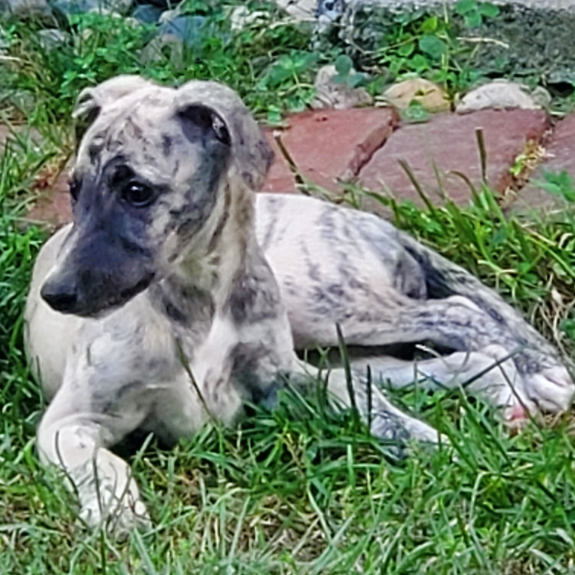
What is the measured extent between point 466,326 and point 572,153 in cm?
99

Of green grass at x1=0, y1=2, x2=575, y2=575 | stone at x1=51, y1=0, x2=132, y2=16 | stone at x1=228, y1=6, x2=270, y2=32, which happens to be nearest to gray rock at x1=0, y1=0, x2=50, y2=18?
stone at x1=51, y1=0, x2=132, y2=16

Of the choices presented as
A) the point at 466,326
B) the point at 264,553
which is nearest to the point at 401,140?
the point at 466,326

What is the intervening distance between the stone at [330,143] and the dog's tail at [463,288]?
557 mm

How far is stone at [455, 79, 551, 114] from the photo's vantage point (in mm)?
5297

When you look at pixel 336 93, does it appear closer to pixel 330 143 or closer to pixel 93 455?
pixel 330 143

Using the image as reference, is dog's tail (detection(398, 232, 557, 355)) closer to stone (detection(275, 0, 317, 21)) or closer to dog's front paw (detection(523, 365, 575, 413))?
dog's front paw (detection(523, 365, 575, 413))

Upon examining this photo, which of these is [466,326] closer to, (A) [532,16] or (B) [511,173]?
(B) [511,173]

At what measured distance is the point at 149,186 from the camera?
342 cm

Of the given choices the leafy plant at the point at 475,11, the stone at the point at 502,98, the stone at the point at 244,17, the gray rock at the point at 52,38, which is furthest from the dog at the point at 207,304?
the stone at the point at 244,17

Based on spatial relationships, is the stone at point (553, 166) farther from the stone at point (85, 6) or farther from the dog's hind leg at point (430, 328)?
the stone at point (85, 6)

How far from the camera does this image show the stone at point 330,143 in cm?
486

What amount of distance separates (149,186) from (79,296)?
0.25 metres

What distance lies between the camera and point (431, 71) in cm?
553

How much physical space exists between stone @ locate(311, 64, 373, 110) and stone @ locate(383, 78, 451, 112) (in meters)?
0.08
